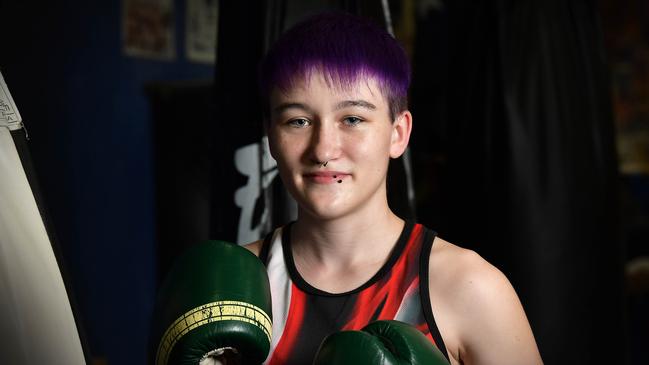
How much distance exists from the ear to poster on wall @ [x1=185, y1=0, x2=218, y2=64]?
2.00m

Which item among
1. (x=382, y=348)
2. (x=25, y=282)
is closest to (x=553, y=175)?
(x=382, y=348)

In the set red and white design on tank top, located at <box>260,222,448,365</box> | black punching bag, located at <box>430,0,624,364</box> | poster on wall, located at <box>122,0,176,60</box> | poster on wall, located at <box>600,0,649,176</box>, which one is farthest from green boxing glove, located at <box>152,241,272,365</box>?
poster on wall, located at <box>600,0,649,176</box>

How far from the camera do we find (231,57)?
1533 mm

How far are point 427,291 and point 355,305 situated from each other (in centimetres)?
12

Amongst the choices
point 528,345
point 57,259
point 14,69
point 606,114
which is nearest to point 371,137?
point 528,345

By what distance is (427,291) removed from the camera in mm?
1092

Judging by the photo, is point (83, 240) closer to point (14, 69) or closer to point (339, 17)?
point (14, 69)

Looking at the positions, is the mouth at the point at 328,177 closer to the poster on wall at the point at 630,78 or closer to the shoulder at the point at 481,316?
the shoulder at the point at 481,316

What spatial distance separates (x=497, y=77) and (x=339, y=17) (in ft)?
2.91

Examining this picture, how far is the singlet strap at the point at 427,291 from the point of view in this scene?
106cm

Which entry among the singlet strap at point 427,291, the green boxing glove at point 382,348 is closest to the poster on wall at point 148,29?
the singlet strap at point 427,291

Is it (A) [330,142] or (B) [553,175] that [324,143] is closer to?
(A) [330,142]

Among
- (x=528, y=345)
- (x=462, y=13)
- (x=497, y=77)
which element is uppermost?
(x=462, y=13)

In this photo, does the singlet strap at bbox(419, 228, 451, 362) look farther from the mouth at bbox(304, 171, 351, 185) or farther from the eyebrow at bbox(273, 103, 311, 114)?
the eyebrow at bbox(273, 103, 311, 114)
